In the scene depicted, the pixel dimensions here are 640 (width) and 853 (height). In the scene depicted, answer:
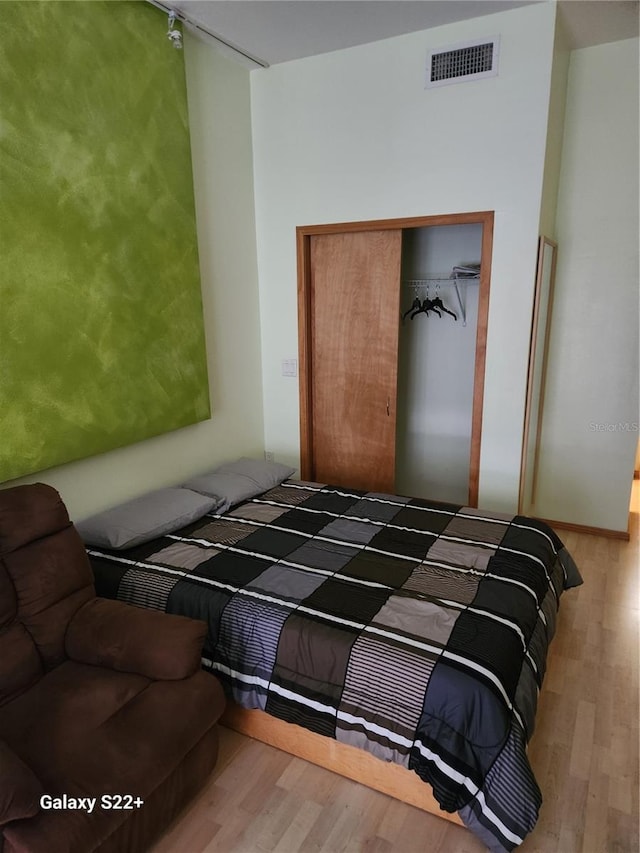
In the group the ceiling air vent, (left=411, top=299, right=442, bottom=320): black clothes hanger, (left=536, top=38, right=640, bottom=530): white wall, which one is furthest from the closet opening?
the ceiling air vent

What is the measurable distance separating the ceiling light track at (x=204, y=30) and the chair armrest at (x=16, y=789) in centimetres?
314

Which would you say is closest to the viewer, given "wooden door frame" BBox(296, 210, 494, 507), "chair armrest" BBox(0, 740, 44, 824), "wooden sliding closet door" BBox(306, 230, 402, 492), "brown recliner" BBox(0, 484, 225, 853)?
"chair armrest" BBox(0, 740, 44, 824)

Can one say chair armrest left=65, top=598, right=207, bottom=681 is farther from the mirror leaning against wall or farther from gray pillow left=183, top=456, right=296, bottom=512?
the mirror leaning against wall

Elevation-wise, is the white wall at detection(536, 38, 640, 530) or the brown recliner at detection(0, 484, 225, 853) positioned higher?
the white wall at detection(536, 38, 640, 530)

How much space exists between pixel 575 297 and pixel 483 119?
49.4 inches

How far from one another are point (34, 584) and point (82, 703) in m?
0.46

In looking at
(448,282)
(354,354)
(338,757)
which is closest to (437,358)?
(448,282)

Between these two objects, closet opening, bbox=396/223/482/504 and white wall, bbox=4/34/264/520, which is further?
closet opening, bbox=396/223/482/504

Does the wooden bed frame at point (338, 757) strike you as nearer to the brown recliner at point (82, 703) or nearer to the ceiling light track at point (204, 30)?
the brown recliner at point (82, 703)

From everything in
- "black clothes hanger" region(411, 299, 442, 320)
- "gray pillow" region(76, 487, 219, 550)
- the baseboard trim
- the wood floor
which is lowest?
the wood floor

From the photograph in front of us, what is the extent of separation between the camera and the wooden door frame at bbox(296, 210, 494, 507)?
3.06m

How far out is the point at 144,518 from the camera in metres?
2.55

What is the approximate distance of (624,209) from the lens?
128 inches

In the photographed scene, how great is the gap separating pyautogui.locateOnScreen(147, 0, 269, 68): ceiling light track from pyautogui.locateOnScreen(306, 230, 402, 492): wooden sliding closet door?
3.59ft
